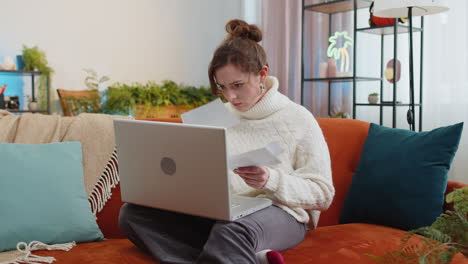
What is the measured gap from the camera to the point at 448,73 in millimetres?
3234

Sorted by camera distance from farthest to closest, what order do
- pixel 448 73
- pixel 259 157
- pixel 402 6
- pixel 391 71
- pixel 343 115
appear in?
pixel 343 115 → pixel 391 71 → pixel 448 73 → pixel 402 6 → pixel 259 157

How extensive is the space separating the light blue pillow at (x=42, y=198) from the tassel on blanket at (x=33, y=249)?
2cm

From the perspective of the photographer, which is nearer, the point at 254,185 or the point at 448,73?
the point at 254,185

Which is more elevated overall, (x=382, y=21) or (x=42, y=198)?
(x=382, y=21)

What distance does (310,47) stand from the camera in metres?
4.19

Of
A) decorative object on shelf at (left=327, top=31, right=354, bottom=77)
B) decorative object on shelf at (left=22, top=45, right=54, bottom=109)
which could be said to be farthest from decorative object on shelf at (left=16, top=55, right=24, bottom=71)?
decorative object on shelf at (left=327, top=31, right=354, bottom=77)

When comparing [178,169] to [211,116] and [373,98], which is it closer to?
[211,116]

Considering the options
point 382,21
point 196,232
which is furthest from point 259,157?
point 382,21

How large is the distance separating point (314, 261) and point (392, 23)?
7.61 feet

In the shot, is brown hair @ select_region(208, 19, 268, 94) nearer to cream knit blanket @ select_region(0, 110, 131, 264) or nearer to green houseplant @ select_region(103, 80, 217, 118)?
cream knit blanket @ select_region(0, 110, 131, 264)

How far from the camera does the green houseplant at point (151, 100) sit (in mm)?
4023

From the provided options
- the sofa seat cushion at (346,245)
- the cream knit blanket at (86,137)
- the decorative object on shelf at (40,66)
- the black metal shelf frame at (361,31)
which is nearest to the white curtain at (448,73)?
the black metal shelf frame at (361,31)

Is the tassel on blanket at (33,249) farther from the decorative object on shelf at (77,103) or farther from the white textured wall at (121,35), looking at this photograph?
the white textured wall at (121,35)

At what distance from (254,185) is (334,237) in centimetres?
37
